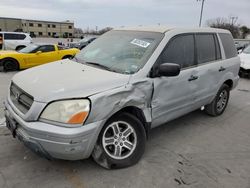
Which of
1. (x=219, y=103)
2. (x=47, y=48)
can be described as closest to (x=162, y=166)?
(x=219, y=103)

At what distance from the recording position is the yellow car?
10312 millimetres

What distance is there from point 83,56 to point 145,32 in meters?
1.05

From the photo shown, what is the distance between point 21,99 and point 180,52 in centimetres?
233

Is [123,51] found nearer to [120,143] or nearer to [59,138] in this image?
[120,143]

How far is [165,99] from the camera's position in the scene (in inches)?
134

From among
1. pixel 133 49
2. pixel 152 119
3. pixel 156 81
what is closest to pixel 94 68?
pixel 133 49

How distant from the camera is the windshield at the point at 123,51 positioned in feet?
10.4

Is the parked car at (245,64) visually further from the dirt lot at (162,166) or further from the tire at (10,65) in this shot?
the tire at (10,65)

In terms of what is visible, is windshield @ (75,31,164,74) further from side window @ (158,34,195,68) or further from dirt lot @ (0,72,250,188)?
dirt lot @ (0,72,250,188)

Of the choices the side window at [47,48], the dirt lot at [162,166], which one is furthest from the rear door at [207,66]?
the side window at [47,48]

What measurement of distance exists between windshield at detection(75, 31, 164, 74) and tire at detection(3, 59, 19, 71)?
300 inches

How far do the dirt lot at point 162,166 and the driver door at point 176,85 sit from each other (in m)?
0.50

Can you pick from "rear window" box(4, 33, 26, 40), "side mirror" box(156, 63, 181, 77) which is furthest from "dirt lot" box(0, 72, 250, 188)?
"rear window" box(4, 33, 26, 40)

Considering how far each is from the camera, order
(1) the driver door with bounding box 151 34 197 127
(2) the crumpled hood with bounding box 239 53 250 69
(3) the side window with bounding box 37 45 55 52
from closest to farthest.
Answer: (1) the driver door with bounding box 151 34 197 127
(2) the crumpled hood with bounding box 239 53 250 69
(3) the side window with bounding box 37 45 55 52
